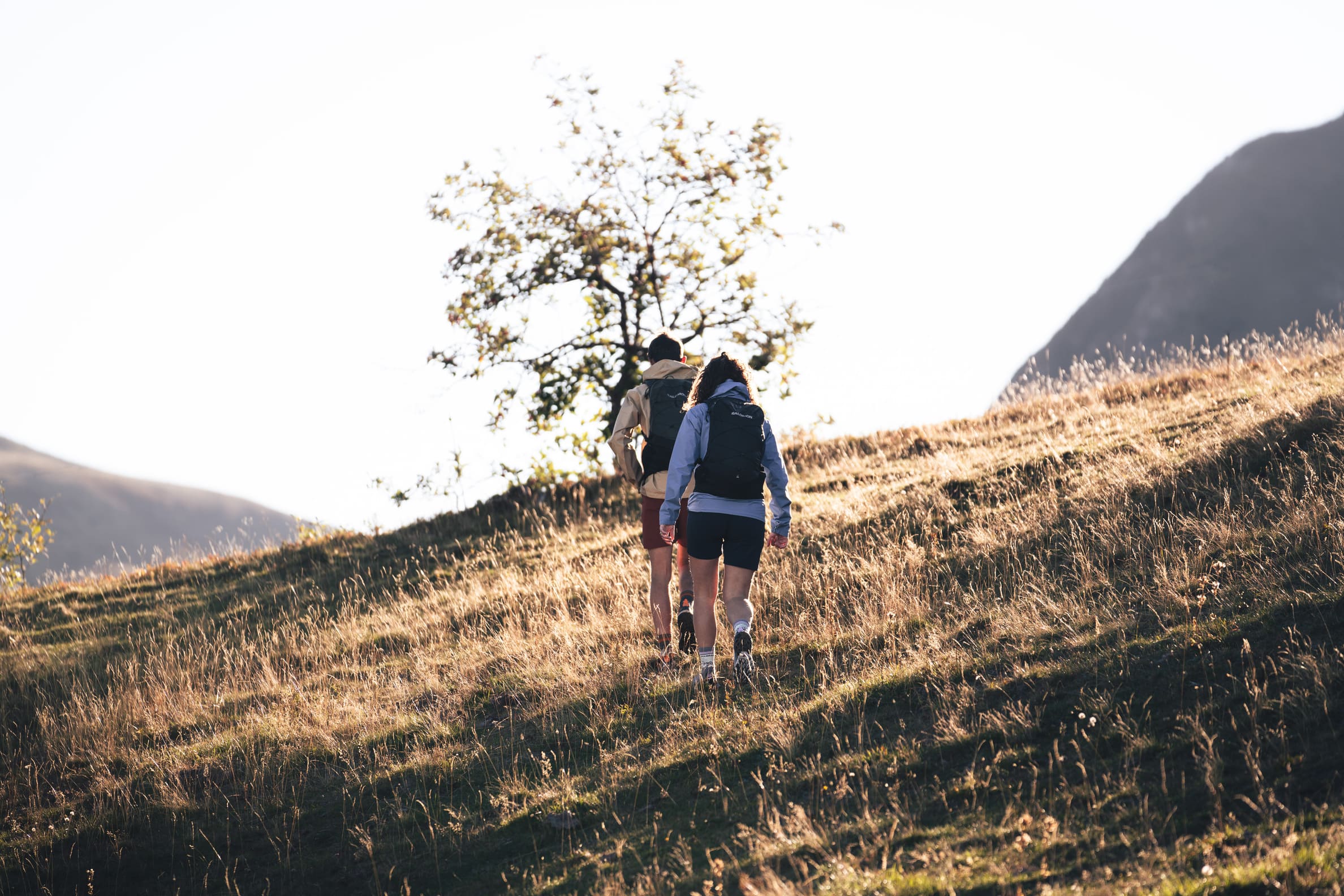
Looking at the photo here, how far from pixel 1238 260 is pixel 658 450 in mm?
125485

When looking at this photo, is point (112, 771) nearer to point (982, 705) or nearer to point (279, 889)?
point (279, 889)

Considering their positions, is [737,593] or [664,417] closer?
[737,593]

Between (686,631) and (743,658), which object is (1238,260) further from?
(743,658)

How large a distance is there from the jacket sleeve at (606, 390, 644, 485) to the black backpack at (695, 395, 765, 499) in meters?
1.21

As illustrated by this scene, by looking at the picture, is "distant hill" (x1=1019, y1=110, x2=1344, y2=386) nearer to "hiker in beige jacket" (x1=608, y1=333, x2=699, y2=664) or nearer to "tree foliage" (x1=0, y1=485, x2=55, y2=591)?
"tree foliage" (x1=0, y1=485, x2=55, y2=591)

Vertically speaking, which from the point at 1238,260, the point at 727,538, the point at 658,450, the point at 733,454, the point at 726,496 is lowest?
the point at 727,538

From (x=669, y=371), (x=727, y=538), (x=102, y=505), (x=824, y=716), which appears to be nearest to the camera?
(x=824, y=716)

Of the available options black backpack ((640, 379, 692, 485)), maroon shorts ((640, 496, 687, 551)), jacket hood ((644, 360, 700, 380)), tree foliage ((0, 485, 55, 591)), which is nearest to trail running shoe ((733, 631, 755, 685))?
maroon shorts ((640, 496, 687, 551))

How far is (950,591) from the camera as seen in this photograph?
8711mm

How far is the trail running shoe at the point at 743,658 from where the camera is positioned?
7.27 m

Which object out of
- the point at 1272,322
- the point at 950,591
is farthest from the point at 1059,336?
the point at 950,591

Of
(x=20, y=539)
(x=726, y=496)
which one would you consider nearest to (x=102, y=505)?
(x=20, y=539)

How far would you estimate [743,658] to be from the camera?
7.29 metres

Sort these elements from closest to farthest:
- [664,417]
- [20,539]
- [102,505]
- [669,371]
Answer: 1. [664,417]
2. [669,371]
3. [20,539]
4. [102,505]
